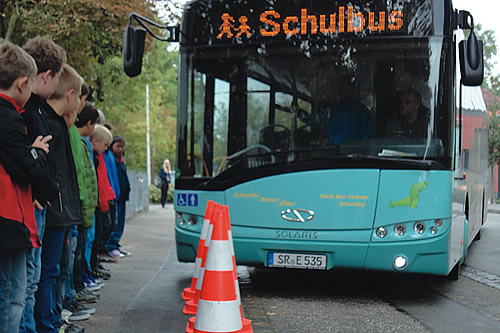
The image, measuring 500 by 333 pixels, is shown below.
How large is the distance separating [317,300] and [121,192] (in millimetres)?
5199

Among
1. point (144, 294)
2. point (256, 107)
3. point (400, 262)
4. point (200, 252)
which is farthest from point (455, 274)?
point (144, 294)

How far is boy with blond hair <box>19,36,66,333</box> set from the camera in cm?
445

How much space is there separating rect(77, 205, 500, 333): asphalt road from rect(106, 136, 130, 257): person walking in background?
1.86 ft

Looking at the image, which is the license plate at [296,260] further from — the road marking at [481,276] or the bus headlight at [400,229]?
the road marking at [481,276]

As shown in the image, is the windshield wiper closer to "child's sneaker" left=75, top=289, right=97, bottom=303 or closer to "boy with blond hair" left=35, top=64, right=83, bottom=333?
"child's sneaker" left=75, top=289, right=97, bottom=303

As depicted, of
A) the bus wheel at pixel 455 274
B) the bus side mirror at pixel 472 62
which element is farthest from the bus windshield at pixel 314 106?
the bus wheel at pixel 455 274

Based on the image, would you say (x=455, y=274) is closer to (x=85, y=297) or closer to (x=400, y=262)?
(x=400, y=262)

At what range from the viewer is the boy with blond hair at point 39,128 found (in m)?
4.45

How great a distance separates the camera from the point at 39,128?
4656 mm

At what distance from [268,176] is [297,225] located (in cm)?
61

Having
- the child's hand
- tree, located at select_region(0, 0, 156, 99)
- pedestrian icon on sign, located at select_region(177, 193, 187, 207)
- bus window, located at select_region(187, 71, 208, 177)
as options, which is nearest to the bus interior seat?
bus window, located at select_region(187, 71, 208, 177)

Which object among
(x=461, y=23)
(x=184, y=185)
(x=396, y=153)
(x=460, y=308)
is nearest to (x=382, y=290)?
(x=460, y=308)

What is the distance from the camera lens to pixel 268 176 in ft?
26.4

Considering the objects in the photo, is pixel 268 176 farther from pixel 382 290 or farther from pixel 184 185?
pixel 382 290
